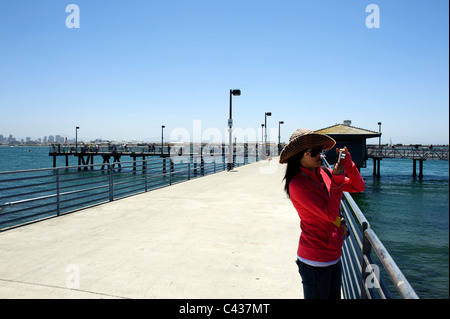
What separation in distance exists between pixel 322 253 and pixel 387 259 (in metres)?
0.43

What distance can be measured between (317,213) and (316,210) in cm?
2

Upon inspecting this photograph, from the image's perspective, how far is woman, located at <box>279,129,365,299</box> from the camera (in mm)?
2094

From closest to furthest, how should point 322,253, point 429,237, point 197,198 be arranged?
point 322,253
point 197,198
point 429,237

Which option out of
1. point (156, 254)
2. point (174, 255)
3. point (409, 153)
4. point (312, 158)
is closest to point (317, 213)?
point (312, 158)

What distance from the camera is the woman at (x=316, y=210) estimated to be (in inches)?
82.4

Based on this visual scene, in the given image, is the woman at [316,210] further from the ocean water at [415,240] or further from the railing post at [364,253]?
the ocean water at [415,240]

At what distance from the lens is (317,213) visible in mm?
2059

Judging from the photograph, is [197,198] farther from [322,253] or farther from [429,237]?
[429,237]

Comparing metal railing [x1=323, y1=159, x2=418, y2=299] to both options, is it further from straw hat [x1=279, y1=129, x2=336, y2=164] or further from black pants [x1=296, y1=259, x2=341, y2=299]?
straw hat [x1=279, y1=129, x2=336, y2=164]

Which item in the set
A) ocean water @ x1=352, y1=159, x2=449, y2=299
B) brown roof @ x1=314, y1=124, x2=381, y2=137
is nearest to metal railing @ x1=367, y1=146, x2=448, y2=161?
brown roof @ x1=314, y1=124, x2=381, y2=137

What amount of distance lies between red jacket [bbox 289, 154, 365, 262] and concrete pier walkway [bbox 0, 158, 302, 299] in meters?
1.60

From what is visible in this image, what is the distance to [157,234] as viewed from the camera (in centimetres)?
588

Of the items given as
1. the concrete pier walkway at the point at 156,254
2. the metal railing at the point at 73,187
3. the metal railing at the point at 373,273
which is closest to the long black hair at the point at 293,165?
the metal railing at the point at 373,273
